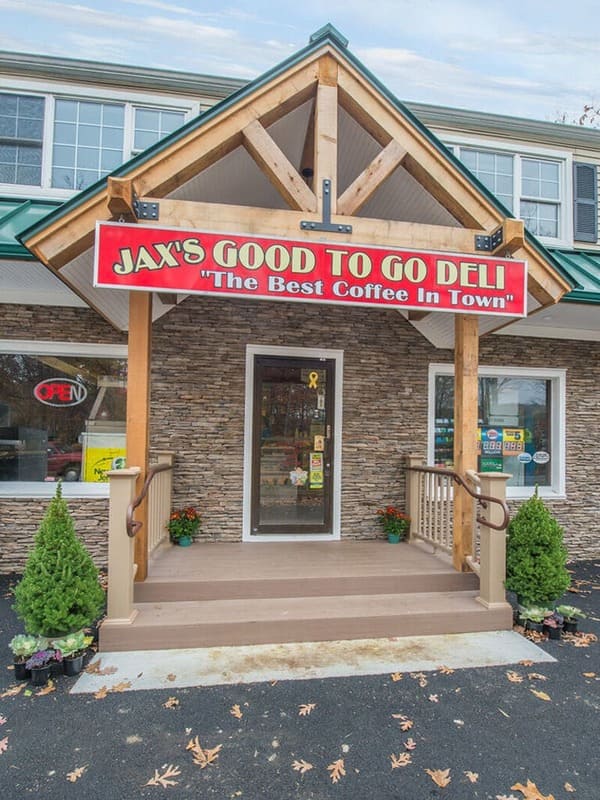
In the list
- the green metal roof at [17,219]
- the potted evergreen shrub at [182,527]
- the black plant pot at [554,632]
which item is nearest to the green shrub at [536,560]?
the black plant pot at [554,632]

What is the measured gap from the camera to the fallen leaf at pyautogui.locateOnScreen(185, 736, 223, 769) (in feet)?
8.23

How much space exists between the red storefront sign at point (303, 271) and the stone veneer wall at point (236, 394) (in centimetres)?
207

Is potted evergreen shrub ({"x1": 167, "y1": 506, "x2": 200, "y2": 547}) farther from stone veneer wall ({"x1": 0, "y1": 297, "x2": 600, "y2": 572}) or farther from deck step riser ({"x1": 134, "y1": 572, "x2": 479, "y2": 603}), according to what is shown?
deck step riser ({"x1": 134, "y1": 572, "x2": 479, "y2": 603})

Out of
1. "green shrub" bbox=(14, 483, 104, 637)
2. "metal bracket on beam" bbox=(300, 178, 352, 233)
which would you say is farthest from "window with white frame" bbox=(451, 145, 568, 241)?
"green shrub" bbox=(14, 483, 104, 637)

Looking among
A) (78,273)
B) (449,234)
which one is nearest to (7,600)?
(78,273)

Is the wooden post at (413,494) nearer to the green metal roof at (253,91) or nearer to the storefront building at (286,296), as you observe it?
the storefront building at (286,296)

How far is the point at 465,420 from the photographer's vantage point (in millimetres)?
4512

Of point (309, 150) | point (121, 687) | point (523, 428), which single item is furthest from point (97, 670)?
point (523, 428)

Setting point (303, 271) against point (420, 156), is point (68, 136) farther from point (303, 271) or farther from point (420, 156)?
point (420, 156)

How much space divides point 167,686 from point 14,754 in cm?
89

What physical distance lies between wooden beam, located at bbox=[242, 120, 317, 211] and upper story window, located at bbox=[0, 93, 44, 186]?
12.9 ft

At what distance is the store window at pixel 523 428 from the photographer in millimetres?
6680

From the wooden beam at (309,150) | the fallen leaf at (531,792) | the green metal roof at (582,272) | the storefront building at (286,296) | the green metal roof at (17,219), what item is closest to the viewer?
the fallen leaf at (531,792)

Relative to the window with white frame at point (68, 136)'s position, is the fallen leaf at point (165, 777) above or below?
below
